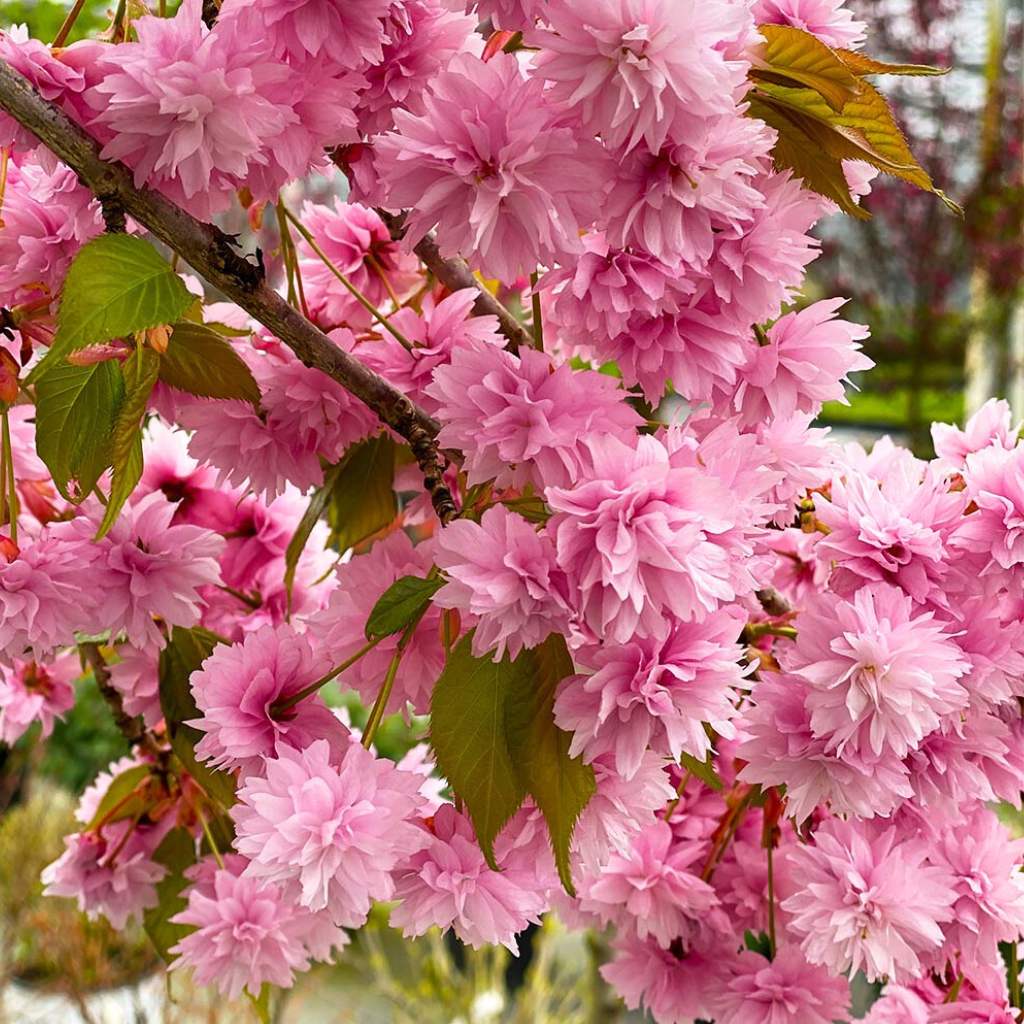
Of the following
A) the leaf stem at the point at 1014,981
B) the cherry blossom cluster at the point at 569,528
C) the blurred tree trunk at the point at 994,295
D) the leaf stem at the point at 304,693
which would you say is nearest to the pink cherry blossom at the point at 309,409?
the cherry blossom cluster at the point at 569,528

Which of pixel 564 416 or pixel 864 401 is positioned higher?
pixel 564 416

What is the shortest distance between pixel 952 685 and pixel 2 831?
109 inches

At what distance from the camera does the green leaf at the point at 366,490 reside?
52cm

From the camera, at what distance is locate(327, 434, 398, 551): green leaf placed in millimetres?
521

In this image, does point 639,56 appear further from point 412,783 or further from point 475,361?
point 412,783

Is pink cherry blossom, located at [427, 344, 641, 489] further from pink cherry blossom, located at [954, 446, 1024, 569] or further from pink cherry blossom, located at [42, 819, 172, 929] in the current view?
pink cherry blossom, located at [42, 819, 172, 929]

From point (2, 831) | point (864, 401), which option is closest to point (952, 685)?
point (2, 831)

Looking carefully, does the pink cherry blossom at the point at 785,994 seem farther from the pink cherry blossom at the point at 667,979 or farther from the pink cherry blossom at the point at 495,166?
the pink cherry blossom at the point at 495,166

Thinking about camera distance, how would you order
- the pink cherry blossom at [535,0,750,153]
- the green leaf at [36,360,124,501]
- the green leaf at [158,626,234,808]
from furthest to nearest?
the green leaf at [158,626,234,808] < the green leaf at [36,360,124,501] < the pink cherry blossom at [535,0,750,153]

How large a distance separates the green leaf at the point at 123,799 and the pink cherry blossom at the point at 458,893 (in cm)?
25

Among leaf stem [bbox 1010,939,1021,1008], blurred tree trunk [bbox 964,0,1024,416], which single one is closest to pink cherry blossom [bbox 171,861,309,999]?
leaf stem [bbox 1010,939,1021,1008]

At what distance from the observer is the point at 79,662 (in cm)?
66

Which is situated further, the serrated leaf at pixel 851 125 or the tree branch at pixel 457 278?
the tree branch at pixel 457 278

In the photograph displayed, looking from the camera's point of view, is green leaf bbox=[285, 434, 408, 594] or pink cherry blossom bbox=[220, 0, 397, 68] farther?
green leaf bbox=[285, 434, 408, 594]
